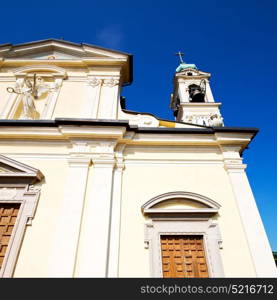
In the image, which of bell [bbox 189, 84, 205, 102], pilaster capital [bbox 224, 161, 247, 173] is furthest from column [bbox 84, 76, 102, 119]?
bell [bbox 189, 84, 205, 102]

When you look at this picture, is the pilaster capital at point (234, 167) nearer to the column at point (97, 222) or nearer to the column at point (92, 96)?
the column at point (97, 222)

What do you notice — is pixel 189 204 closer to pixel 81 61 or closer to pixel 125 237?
pixel 125 237

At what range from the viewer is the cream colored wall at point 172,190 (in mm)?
4855

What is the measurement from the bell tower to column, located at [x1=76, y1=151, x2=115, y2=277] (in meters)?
4.93

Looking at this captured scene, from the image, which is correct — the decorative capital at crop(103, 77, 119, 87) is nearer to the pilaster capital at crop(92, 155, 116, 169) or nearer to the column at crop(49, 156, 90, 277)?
the pilaster capital at crop(92, 155, 116, 169)

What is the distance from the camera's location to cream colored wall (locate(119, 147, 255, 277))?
486cm

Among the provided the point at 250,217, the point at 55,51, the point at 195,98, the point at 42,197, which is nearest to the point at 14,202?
the point at 42,197

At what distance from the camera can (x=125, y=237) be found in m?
5.12

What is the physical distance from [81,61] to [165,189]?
6574 millimetres

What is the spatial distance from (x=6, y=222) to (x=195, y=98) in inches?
412

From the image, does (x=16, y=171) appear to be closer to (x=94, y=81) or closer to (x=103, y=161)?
(x=103, y=161)

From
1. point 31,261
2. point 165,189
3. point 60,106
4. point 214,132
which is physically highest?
Result: point 60,106

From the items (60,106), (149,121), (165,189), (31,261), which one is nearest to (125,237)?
(165,189)

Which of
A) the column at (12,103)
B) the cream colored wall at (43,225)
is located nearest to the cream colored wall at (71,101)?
the column at (12,103)
